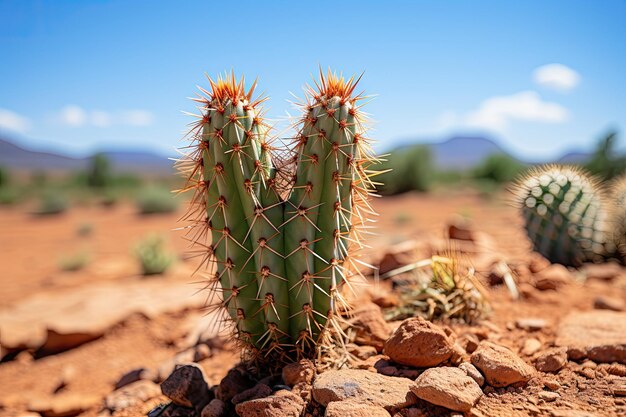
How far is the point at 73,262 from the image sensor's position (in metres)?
11.5

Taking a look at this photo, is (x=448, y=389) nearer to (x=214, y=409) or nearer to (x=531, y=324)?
(x=214, y=409)

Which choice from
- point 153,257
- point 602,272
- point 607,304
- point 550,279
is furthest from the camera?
point 153,257

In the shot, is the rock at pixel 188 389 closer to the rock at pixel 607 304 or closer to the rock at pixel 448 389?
the rock at pixel 448 389

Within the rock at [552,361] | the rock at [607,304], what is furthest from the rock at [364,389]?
the rock at [607,304]

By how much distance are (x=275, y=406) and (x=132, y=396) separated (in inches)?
64.4

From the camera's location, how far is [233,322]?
10.9ft

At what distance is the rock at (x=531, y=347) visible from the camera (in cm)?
335

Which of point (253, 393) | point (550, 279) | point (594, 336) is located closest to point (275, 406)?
point (253, 393)

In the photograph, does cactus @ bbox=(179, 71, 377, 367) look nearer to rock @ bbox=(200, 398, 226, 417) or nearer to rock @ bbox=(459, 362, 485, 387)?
rock @ bbox=(200, 398, 226, 417)

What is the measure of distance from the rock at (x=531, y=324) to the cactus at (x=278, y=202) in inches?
69.5

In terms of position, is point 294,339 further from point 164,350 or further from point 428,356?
point 164,350

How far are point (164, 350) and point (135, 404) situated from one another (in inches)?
69.1

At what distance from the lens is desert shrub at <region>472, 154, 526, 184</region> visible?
3577cm

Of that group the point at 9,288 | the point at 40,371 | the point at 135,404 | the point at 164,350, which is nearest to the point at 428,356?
the point at 135,404
